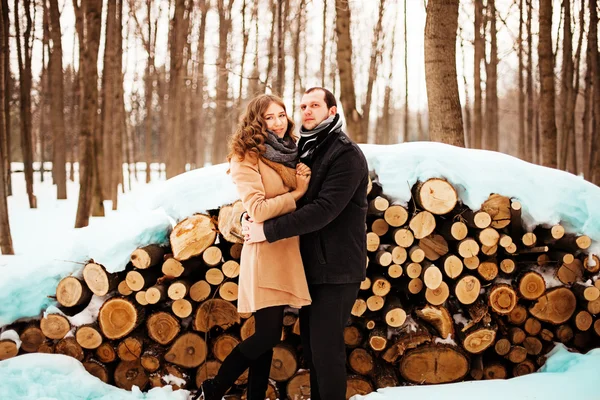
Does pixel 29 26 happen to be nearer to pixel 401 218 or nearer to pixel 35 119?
pixel 401 218

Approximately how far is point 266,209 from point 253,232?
169 mm

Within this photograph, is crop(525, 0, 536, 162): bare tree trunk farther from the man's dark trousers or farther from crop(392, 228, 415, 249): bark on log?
the man's dark trousers

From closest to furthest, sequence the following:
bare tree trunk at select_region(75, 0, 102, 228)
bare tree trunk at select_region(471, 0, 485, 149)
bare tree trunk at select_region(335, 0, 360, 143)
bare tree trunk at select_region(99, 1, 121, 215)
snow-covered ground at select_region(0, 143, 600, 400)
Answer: snow-covered ground at select_region(0, 143, 600, 400) → bare tree trunk at select_region(75, 0, 102, 228) → bare tree trunk at select_region(335, 0, 360, 143) → bare tree trunk at select_region(99, 1, 121, 215) → bare tree trunk at select_region(471, 0, 485, 149)

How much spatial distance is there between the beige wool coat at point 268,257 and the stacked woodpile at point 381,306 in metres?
0.77

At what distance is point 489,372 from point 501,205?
51.0 inches

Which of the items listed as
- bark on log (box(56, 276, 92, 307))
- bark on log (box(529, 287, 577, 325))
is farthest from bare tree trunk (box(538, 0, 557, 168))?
bark on log (box(56, 276, 92, 307))

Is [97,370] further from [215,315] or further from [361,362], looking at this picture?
[361,362]

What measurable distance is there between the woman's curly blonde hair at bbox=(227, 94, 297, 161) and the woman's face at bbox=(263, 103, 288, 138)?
0.02m

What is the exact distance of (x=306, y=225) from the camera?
2.64 m

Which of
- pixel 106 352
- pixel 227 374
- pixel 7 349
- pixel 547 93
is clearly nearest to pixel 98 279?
pixel 106 352

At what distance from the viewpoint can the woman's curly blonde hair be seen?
9.17 feet

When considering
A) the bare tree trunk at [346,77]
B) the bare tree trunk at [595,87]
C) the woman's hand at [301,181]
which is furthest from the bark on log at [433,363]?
the bare tree trunk at [595,87]

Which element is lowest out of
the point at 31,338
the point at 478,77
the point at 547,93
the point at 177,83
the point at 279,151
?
the point at 31,338

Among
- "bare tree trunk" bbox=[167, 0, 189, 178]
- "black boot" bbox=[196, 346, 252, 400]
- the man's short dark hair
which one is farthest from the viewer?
"bare tree trunk" bbox=[167, 0, 189, 178]
